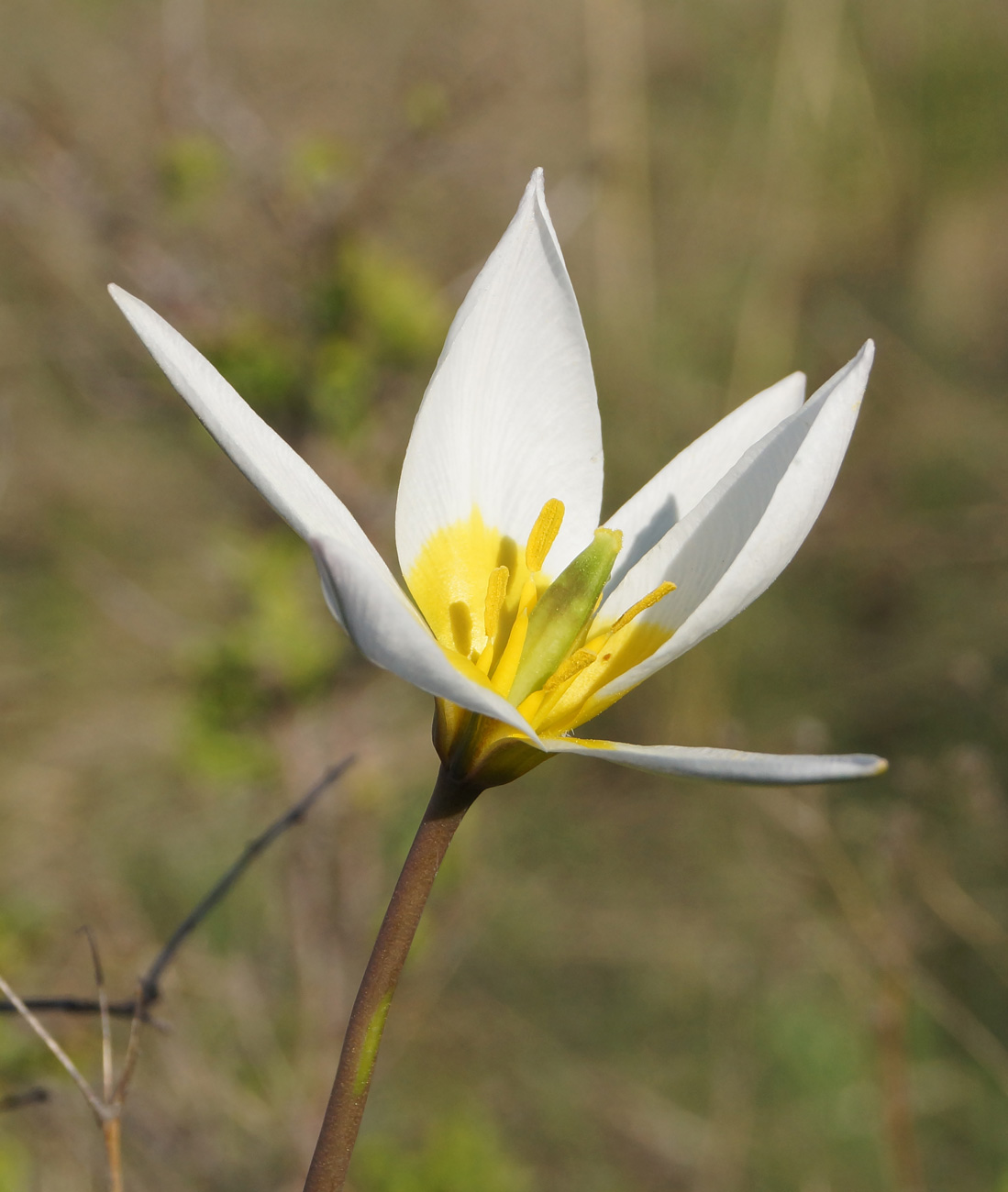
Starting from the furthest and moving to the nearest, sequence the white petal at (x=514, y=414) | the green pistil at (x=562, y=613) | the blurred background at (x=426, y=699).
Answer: the blurred background at (x=426, y=699) → the white petal at (x=514, y=414) → the green pistil at (x=562, y=613)

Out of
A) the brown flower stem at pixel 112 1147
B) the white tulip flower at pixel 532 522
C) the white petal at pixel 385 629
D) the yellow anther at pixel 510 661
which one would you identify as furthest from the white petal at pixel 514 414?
the brown flower stem at pixel 112 1147

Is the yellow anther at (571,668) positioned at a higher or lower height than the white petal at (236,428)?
lower

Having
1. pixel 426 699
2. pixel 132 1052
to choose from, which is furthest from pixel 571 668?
pixel 426 699

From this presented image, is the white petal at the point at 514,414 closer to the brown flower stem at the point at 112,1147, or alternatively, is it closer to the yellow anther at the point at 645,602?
the yellow anther at the point at 645,602

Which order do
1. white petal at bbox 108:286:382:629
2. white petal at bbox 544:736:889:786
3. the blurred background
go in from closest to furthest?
white petal at bbox 544:736:889:786 → white petal at bbox 108:286:382:629 → the blurred background

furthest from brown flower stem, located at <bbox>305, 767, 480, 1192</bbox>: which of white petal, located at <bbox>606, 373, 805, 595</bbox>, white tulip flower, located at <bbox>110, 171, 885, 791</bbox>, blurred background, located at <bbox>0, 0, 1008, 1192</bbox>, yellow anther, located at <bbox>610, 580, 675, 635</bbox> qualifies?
blurred background, located at <bbox>0, 0, 1008, 1192</bbox>

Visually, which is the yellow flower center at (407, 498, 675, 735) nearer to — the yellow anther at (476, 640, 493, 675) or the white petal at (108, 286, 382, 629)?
the yellow anther at (476, 640, 493, 675)

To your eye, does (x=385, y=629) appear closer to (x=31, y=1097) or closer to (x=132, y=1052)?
(x=132, y=1052)
